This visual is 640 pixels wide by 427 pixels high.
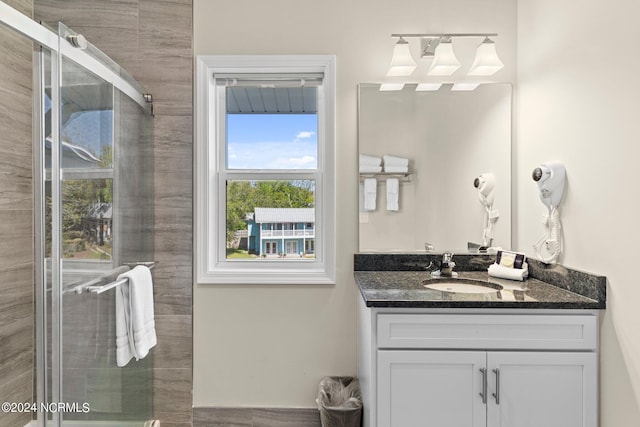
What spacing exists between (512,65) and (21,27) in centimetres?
217

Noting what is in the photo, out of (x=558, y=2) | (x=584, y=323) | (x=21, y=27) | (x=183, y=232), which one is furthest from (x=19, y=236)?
(x=558, y=2)

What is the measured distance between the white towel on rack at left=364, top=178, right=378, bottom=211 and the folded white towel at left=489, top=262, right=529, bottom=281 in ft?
2.19

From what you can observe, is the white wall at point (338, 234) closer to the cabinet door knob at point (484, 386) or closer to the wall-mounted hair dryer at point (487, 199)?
the wall-mounted hair dryer at point (487, 199)

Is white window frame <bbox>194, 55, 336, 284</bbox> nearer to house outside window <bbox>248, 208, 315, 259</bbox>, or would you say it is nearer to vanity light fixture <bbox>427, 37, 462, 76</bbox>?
house outside window <bbox>248, 208, 315, 259</bbox>


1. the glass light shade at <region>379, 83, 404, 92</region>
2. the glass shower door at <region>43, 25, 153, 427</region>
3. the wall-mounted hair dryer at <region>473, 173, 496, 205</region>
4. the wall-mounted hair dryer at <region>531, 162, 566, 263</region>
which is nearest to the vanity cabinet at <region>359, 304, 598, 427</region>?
the wall-mounted hair dryer at <region>531, 162, 566, 263</region>

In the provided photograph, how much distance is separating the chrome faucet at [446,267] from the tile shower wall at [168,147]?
1294mm

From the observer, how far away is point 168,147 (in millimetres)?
2195

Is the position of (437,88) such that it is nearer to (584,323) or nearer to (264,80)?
(264,80)


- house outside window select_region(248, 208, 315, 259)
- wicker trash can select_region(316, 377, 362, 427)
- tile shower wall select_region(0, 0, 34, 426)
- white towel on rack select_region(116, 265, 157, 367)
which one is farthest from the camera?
house outside window select_region(248, 208, 315, 259)

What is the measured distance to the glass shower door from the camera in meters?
1.37

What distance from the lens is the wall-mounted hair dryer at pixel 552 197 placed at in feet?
5.83

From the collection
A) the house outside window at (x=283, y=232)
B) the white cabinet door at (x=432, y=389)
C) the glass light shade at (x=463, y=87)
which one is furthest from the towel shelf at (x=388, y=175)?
the white cabinet door at (x=432, y=389)

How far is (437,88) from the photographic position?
7.26ft

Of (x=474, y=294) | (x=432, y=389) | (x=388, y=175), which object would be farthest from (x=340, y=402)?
(x=388, y=175)
